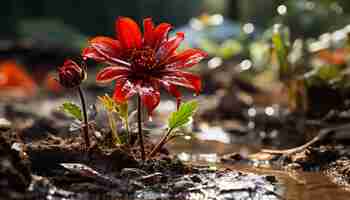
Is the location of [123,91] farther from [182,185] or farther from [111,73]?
[182,185]

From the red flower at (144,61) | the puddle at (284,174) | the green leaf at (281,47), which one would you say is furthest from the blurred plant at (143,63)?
the green leaf at (281,47)

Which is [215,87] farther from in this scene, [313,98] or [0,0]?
[0,0]

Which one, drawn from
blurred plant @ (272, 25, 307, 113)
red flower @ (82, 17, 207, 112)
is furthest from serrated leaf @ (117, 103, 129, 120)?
blurred plant @ (272, 25, 307, 113)

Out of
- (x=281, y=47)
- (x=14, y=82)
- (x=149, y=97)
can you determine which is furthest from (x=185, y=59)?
(x=14, y=82)

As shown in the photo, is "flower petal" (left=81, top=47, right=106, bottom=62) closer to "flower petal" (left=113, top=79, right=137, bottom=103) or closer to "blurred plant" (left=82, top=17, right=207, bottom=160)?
"blurred plant" (left=82, top=17, right=207, bottom=160)

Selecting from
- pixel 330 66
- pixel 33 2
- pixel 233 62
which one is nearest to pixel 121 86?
pixel 330 66

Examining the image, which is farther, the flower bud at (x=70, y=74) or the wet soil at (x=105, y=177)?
the flower bud at (x=70, y=74)

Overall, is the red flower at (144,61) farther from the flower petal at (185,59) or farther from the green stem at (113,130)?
the green stem at (113,130)
